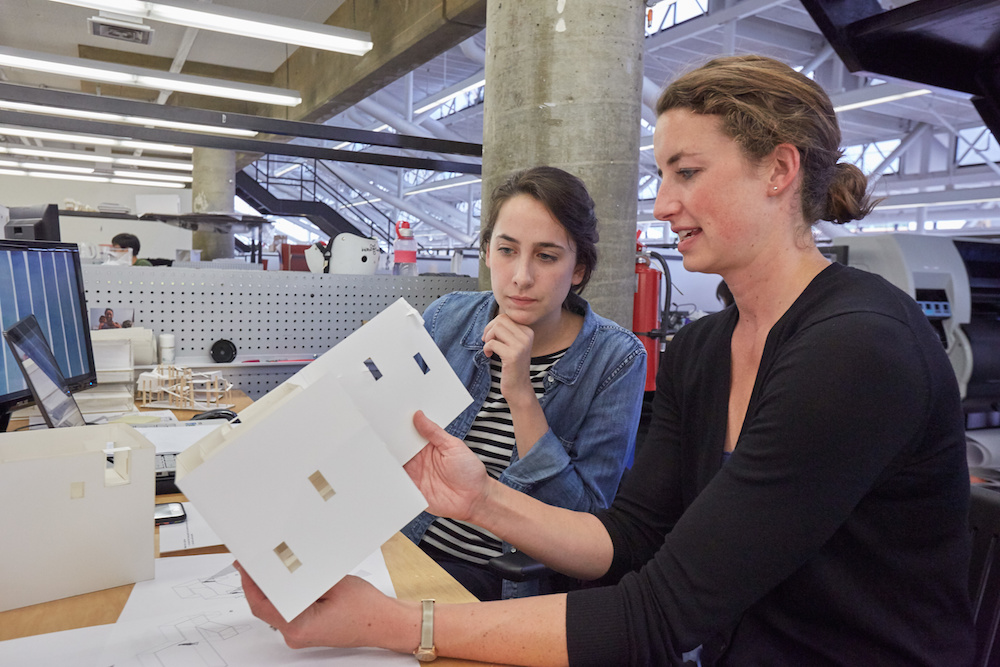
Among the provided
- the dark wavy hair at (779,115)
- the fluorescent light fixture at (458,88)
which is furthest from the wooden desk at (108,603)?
the fluorescent light fixture at (458,88)

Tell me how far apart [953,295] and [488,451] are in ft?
8.87

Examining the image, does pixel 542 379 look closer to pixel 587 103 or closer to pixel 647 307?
pixel 587 103

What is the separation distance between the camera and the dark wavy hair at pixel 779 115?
0.91m

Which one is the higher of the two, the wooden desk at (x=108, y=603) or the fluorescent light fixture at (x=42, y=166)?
the fluorescent light fixture at (x=42, y=166)

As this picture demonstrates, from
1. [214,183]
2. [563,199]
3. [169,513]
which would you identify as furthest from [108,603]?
[214,183]

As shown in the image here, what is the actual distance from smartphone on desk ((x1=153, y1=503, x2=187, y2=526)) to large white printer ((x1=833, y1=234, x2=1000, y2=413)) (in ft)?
10.1

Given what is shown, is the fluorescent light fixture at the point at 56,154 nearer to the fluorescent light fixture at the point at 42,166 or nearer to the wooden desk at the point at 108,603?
the fluorescent light fixture at the point at 42,166

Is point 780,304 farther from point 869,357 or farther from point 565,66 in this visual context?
point 565,66

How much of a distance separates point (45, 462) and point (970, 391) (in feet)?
11.7

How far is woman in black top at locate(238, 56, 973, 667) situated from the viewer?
765 millimetres

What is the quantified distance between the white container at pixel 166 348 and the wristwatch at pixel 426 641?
2.06 m

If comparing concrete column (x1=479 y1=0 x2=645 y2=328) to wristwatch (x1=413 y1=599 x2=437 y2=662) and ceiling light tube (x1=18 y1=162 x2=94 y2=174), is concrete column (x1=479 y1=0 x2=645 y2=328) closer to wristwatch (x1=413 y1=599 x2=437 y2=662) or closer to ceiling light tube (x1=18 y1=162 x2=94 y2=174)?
wristwatch (x1=413 y1=599 x2=437 y2=662)

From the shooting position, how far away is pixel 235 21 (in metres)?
4.70

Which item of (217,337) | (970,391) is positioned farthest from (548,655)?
(970,391)
